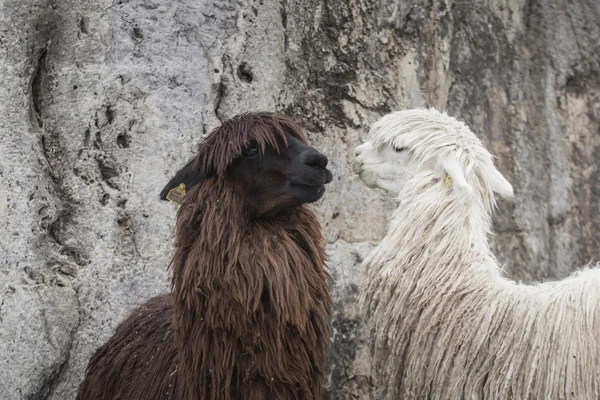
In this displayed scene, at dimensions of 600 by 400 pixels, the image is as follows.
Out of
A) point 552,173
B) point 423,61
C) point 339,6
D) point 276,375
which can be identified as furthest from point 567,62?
point 276,375

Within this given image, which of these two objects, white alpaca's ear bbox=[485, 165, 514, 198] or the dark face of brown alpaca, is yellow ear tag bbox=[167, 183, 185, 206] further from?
white alpaca's ear bbox=[485, 165, 514, 198]

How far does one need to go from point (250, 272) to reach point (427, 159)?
93cm

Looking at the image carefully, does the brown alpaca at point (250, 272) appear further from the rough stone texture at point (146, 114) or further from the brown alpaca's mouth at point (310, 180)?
the rough stone texture at point (146, 114)

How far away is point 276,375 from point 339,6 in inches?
101

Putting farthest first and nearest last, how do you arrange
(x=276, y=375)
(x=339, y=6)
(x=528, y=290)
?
1. (x=339, y=6)
2. (x=528, y=290)
3. (x=276, y=375)

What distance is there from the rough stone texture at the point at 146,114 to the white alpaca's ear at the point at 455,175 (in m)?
1.41

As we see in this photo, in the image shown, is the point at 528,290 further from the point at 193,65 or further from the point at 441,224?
the point at 193,65

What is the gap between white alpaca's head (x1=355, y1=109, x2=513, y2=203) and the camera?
11.3ft

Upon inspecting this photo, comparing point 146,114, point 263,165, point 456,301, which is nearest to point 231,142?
point 263,165

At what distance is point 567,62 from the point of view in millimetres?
5812

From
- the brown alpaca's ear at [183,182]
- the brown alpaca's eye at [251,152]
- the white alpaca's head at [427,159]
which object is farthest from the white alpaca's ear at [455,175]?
the brown alpaca's ear at [183,182]

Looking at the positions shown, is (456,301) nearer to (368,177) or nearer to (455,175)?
(455,175)

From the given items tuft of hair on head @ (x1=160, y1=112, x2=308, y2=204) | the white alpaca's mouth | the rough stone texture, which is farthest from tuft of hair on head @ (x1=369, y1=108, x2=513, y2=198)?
the rough stone texture

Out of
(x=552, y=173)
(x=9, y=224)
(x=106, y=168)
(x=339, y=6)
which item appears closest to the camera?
(x=9, y=224)
